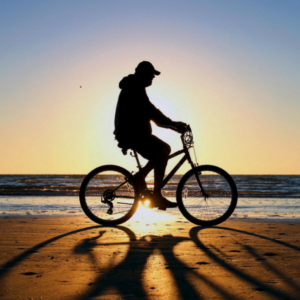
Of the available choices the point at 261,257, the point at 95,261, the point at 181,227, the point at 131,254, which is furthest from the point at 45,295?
the point at 181,227

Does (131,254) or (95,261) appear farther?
(131,254)

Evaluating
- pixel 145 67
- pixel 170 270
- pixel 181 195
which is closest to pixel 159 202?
pixel 181 195

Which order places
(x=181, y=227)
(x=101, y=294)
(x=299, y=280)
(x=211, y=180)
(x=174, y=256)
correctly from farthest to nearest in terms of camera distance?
(x=211, y=180)
(x=181, y=227)
(x=174, y=256)
(x=299, y=280)
(x=101, y=294)

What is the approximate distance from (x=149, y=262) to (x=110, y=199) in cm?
237

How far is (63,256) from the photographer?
124 inches

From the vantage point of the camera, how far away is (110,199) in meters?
5.24

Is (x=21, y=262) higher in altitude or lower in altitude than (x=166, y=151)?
lower

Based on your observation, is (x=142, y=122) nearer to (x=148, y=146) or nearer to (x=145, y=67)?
(x=148, y=146)

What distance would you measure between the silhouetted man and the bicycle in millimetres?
153

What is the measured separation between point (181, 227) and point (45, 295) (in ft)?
9.44

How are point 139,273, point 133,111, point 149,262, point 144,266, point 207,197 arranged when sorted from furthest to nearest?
1. point 207,197
2. point 133,111
3. point 149,262
4. point 144,266
5. point 139,273

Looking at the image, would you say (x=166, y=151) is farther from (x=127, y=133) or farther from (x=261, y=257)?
(x=261, y=257)

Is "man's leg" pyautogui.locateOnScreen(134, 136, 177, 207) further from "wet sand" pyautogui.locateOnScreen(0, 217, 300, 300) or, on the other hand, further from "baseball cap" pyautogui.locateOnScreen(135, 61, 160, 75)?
"baseball cap" pyautogui.locateOnScreen(135, 61, 160, 75)

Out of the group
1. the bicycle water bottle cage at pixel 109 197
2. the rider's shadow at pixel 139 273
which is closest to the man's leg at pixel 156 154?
the bicycle water bottle cage at pixel 109 197
